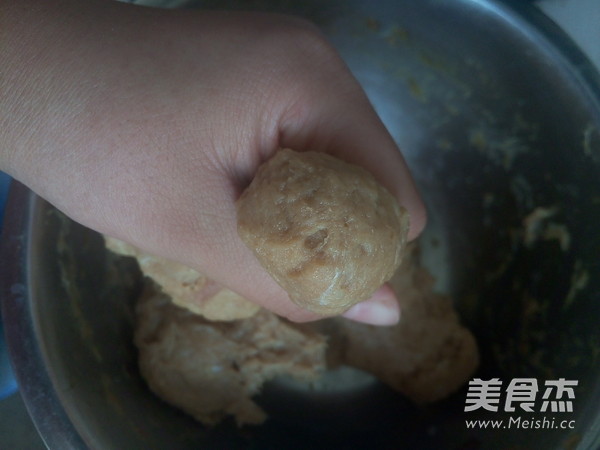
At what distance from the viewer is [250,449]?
1.20 metres

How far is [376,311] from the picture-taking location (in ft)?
3.52

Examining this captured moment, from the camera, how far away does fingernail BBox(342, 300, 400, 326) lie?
1.06 meters

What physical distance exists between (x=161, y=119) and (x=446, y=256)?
98 cm

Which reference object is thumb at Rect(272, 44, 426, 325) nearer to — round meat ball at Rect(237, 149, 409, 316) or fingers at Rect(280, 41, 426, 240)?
fingers at Rect(280, 41, 426, 240)

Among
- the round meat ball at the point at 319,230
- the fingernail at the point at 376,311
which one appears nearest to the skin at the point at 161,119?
the round meat ball at the point at 319,230

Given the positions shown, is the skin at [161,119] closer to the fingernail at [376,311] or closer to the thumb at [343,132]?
the thumb at [343,132]

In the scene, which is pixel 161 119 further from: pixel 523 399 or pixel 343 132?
pixel 523 399

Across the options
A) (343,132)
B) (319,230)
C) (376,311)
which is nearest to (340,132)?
(343,132)

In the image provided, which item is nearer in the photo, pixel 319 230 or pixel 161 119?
pixel 319 230

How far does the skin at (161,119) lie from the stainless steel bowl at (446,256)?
0.29m

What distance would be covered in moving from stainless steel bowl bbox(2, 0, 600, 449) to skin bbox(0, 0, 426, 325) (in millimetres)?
289

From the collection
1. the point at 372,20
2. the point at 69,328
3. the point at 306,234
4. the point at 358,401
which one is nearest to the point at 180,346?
the point at 69,328

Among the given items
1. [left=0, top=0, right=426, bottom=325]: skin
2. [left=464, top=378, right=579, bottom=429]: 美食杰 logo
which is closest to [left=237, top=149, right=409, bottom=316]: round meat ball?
[left=0, top=0, right=426, bottom=325]: skin

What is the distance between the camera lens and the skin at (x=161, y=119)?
0.83m
